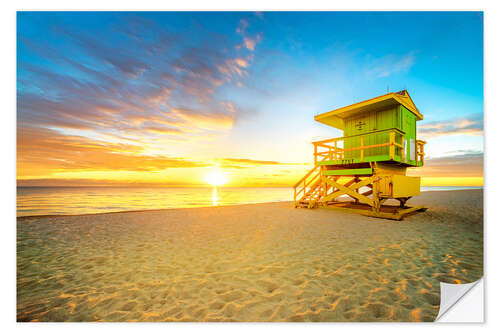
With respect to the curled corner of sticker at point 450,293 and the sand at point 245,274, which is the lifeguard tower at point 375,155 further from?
the curled corner of sticker at point 450,293

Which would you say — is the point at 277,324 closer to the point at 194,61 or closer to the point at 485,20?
the point at 194,61

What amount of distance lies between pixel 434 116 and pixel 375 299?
6.75 metres

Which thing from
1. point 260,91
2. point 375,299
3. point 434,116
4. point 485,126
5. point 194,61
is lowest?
point 375,299

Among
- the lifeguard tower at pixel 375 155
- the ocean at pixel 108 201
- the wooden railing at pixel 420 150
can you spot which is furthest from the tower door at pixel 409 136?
the ocean at pixel 108 201

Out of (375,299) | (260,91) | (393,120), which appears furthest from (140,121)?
(393,120)

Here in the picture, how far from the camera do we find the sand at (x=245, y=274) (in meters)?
2.49

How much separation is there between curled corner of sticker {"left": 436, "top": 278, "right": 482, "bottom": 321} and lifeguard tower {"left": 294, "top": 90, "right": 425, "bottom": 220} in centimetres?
505

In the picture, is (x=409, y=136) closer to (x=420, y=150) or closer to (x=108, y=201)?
(x=420, y=150)

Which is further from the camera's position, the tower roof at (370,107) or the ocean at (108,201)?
the ocean at (108,201)

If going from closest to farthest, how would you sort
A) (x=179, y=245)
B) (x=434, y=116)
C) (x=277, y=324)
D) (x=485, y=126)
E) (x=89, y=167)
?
1. (x=277, y=324)
2. (x=485, y=126)
3. (x=179, y=245)
4. (x=434, y=116)
5. (x=89, y=167)

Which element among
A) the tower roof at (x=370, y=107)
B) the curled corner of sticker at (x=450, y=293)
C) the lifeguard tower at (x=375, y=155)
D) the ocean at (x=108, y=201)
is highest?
the tower roof at (x=370, y=107)

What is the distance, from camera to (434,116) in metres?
6.20
